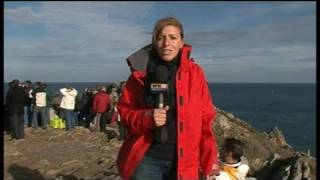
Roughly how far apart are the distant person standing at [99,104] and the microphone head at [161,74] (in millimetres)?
12883

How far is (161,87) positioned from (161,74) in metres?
0.10

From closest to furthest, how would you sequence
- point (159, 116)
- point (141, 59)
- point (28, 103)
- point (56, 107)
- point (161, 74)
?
1. point (159, 116)
2. point (161, 74)
3. point (141, 59)
4. point (28, 103)
5. point (56, 107)

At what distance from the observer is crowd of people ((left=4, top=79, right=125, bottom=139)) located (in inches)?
582

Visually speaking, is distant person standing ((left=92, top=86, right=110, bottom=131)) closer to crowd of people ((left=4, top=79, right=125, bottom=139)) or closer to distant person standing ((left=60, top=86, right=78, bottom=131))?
crowd of people ((left=4, top=79, right=125, bottom=139))

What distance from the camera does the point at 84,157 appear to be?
1198cm

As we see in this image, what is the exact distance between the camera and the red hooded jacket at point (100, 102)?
16547 millimetres

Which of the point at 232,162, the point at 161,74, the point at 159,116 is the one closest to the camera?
the point at 159,116

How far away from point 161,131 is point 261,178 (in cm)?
→ 795

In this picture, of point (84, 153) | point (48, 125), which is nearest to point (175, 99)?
point (84, 153)

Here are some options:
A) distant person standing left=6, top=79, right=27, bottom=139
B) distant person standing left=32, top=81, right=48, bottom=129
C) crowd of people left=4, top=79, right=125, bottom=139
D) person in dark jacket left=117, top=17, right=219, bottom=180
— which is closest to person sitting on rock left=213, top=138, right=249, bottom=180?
person in dark jacket left=117, top=17, right=219, bottom=180

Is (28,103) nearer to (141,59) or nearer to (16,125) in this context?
(16,125)

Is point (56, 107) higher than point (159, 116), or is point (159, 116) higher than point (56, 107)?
point (159, 116)

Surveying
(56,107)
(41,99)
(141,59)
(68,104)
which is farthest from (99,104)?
(141,59)

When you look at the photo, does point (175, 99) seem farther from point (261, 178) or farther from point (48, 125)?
point (48, 125)
